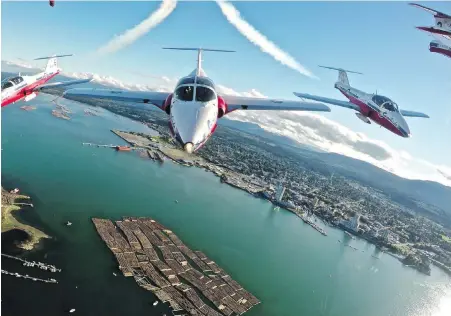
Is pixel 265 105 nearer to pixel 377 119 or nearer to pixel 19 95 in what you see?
pixel 377 119

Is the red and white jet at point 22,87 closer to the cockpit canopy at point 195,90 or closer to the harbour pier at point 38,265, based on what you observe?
the harbour pier at point 38,265

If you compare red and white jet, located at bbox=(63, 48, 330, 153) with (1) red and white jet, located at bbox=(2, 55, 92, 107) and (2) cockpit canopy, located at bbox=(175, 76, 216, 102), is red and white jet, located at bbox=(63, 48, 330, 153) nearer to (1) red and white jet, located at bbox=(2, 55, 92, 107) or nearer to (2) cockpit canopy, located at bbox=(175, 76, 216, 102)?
(2) cockpit canopy, located at bbox=(175, 76, 216, 102)

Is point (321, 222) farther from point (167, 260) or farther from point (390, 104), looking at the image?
point (390, 104)

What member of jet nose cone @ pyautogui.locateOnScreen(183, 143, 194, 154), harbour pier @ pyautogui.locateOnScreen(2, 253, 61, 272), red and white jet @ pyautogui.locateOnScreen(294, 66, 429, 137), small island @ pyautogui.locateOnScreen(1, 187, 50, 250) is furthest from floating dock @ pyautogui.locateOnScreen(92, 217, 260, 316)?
jet nose cone @ pyautogui.locateOnScreen(183, 143, 194, 154)

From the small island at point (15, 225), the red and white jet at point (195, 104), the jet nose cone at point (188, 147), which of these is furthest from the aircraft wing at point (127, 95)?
the small island at point (15, 225)

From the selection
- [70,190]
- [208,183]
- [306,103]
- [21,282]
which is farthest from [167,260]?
[208,183]

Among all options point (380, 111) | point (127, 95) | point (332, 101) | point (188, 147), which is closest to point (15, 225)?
point (127, 95)
